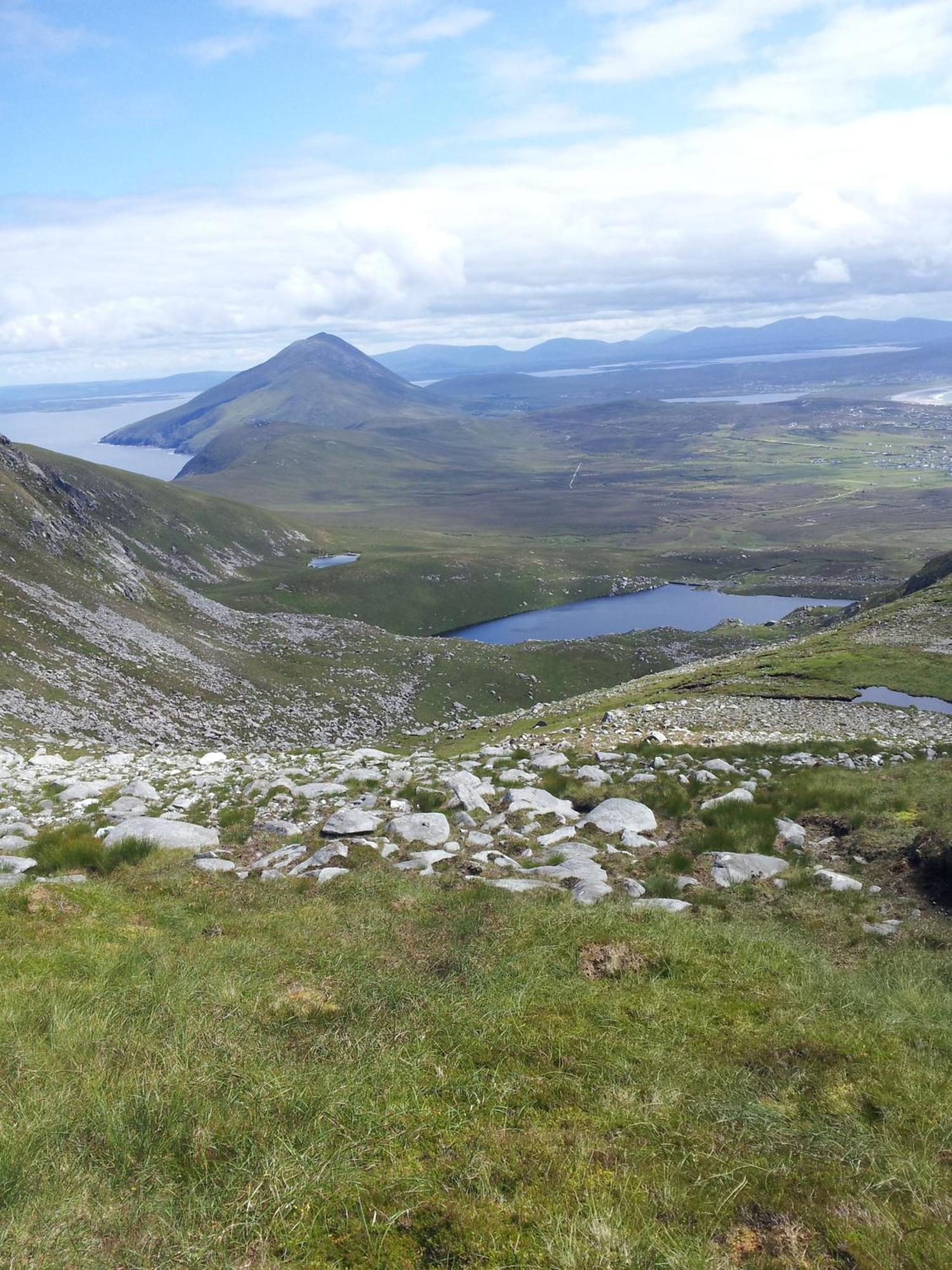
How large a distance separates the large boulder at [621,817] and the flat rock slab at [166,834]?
9958 mm

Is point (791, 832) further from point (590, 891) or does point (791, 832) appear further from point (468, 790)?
point (468, 790)

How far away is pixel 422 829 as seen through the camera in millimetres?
18922

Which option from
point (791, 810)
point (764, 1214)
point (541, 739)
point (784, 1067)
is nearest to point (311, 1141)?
point (764, 1214)

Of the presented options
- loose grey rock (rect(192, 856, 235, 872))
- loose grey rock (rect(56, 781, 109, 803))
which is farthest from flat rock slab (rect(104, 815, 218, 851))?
loose grey rock (rect(56, 781, 109, 803))

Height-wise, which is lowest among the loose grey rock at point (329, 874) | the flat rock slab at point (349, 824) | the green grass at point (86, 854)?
the flat rock slab at point (349, 824)

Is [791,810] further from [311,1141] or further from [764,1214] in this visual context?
[311,1141]

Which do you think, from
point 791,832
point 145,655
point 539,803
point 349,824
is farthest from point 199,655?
point 791,832

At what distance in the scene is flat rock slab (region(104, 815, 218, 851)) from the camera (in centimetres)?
1770

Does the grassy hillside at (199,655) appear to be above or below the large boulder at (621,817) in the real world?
below

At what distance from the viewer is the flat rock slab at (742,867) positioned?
15.9 metres

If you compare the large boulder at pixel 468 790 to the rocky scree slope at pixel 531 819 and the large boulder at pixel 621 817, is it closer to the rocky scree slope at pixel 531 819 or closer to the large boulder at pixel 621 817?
the rocky scree slope at pixel 531 819

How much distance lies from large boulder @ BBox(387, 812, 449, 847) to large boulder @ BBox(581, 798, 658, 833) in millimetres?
3910

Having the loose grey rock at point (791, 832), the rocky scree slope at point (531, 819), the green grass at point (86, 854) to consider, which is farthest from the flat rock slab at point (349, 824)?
the loose grey rock at point (791, 832)

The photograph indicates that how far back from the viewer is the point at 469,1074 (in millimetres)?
7875
